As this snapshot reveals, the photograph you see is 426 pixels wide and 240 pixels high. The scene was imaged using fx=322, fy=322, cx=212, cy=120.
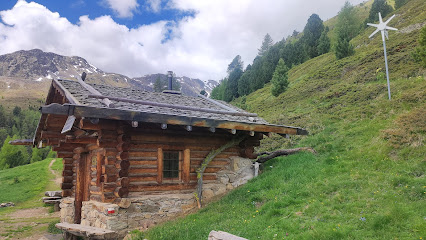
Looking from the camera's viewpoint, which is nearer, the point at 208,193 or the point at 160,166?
the point at 160,166

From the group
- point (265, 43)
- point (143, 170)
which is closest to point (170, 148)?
point (143, 170)

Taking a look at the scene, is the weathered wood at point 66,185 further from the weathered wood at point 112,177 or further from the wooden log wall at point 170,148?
the wooden log wall at point 170,148

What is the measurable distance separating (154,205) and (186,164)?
1.81m

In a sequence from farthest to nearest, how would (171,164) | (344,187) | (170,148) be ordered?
(171,164) < (170,148) < (344,187)

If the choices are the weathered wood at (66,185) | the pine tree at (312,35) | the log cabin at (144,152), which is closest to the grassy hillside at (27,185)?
the weathered wood at (66,185)

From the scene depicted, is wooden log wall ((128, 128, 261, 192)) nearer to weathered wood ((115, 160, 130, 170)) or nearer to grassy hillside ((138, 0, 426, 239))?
weathered wood ((115, 160, 130, 170))

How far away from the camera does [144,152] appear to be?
10602mm

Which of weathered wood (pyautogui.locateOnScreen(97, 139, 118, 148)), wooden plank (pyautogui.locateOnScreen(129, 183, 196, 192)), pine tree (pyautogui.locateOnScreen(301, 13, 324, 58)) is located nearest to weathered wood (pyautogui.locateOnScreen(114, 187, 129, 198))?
wooden plank (pyautogui.locateOnScreen(129, 183, 196, 192))

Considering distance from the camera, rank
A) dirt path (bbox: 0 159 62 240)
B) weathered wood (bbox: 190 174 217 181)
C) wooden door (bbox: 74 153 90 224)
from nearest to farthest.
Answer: weathered wood (bbox: 190 174 217 181)
dirt path (bbox: 0 159 62 240)
wooden door (bbox: 74 153 90 224)

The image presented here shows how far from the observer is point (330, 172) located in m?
10.4

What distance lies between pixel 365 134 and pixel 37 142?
49.0ft

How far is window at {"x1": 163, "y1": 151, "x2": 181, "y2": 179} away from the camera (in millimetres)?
11070

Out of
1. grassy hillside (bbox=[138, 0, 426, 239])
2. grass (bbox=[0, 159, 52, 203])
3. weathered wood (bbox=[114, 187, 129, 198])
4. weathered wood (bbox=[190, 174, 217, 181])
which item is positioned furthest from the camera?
grass (bbox=[0, 159, 52, 203])

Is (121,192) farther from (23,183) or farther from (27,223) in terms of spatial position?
(23,183)
